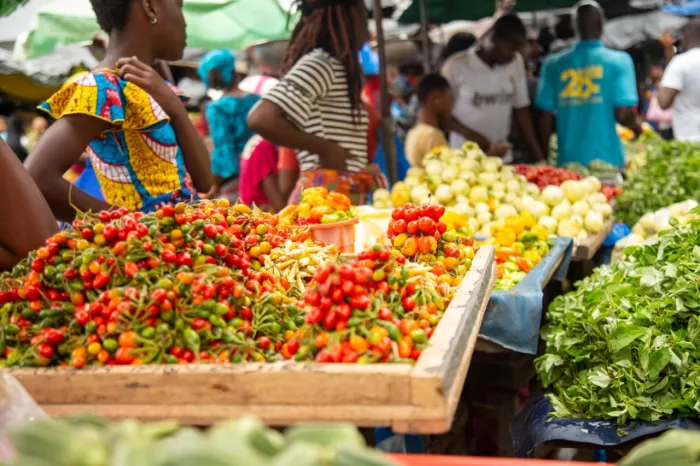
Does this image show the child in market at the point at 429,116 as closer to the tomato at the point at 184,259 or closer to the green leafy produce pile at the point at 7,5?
the green leafy produce pile at the point at 7,5

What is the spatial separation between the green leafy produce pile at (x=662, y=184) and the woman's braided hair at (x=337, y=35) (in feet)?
8.39

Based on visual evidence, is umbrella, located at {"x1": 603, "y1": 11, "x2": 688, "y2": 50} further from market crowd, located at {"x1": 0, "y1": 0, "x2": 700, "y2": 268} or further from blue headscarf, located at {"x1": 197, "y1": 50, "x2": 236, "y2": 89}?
blue headscarf, located at {"x1": 197, "y1": 50, "x2": 236, "y2": 89}

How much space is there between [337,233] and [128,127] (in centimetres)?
98

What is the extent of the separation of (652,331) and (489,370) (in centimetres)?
113

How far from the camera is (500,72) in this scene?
21.7 ft

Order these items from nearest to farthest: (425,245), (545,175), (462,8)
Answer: (425,245) → (545,175) → (462,8)

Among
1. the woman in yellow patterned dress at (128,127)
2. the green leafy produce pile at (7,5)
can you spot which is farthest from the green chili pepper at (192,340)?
the green leafy produce pile at (7,5)

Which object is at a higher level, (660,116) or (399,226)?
(399,226)

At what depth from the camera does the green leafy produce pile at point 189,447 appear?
100cm

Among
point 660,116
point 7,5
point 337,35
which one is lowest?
point 660,116

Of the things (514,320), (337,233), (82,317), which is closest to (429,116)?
(337,233)

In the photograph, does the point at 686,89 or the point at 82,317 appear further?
the point at 686,89

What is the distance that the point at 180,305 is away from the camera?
1.82 m

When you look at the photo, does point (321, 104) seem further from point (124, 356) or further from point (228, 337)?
point (124, 356)
